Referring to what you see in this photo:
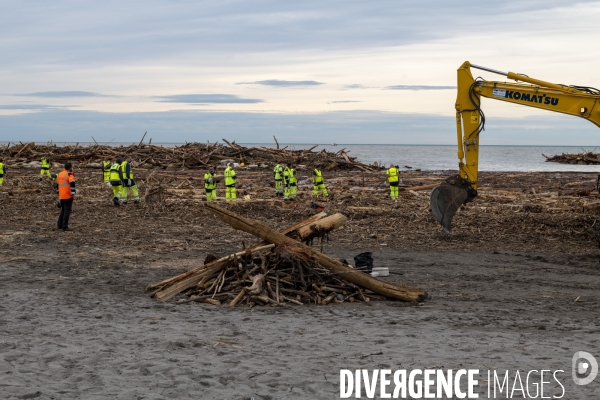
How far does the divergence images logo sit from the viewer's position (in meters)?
6.64

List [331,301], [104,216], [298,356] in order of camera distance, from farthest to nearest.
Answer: [104,216]
[331,301]
[298,356]

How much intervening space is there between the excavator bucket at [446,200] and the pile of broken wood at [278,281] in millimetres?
5419

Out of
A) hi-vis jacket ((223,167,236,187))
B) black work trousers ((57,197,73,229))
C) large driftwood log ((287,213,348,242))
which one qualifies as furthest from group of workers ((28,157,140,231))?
large driftwood log ((287,213,348,242))

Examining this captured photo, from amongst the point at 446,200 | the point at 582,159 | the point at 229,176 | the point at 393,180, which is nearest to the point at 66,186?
the point at 229,176

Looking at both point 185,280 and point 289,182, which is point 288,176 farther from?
point 185,280

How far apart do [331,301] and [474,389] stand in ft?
13.6

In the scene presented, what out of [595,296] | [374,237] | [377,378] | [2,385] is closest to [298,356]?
[377,378]

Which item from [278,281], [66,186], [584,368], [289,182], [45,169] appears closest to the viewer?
[584,368]

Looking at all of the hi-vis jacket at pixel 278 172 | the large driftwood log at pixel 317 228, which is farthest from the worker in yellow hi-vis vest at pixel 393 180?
the large driftwood log at pixel 317 228

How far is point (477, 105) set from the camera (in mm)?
15305

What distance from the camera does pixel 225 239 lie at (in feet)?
55.4

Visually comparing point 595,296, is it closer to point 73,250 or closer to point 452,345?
point 452,345

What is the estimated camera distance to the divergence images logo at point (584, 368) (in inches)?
261

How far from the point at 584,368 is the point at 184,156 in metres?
42.4
